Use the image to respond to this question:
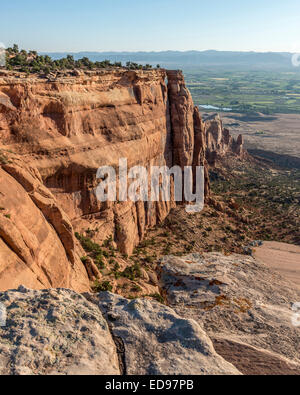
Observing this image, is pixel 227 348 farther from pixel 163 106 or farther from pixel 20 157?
pixel 163 106

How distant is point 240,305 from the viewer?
25.9 metres

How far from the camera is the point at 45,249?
18453 mm

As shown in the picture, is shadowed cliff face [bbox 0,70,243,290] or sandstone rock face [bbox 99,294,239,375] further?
shadowed cliff face [bbox 0,70,243,290]

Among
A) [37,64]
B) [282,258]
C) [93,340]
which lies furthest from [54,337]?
[282,258]

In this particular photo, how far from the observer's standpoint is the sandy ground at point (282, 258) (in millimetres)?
35644

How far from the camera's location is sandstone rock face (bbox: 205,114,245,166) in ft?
253

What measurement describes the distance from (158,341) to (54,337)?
11.7ft

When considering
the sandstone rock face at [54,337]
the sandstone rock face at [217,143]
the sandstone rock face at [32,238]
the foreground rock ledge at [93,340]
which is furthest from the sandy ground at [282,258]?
the sandstone rock face at [217,143]

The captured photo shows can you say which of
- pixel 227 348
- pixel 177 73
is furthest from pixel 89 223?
pixel 177 73

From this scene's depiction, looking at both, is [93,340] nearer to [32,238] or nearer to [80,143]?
[32,238]

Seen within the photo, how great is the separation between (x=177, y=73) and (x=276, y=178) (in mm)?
49271

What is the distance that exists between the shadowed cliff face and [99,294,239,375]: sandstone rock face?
591 cm

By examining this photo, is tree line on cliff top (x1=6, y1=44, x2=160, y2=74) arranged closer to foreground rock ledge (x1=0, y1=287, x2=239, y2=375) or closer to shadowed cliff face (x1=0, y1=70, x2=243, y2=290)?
shadowed cliff face (x1=0, y1=70, x2=243, y2=290)

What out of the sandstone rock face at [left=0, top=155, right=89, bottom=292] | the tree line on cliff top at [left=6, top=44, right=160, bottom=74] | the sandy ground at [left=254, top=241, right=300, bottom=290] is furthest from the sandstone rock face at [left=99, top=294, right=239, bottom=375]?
the sandy ground at [left=254, top=241, right=300, bottom=290]
